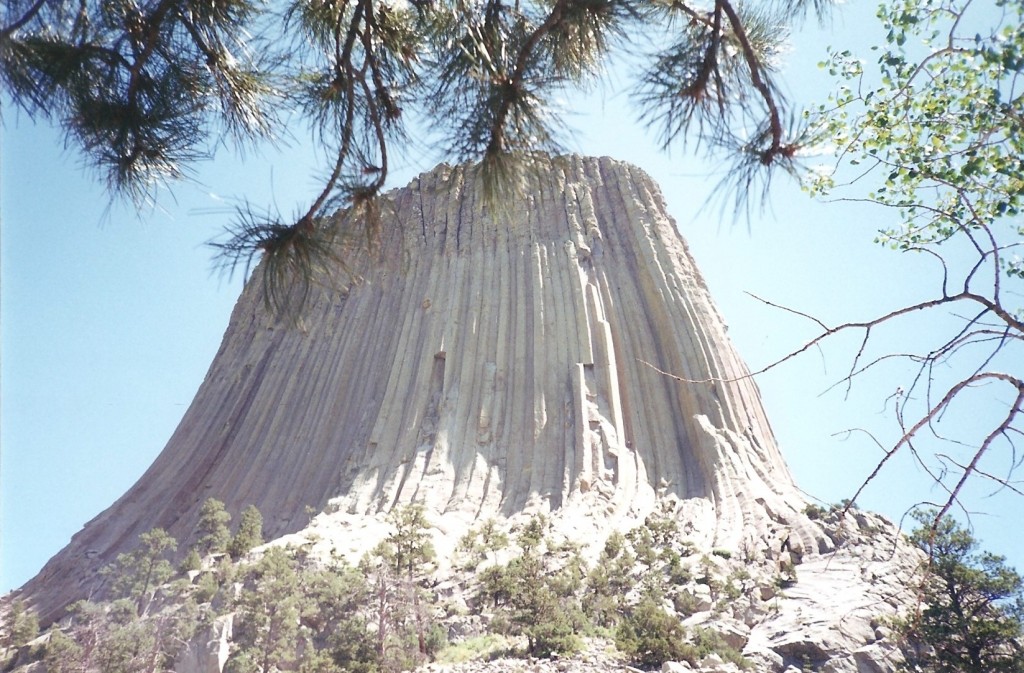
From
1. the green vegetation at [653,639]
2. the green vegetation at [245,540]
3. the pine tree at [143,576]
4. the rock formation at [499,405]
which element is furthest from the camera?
the rock formation at [499,405]

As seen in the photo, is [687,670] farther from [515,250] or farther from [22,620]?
[515,250]

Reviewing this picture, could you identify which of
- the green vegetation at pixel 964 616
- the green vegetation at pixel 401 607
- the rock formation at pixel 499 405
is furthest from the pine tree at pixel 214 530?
the green vegetation at pixel 964 616

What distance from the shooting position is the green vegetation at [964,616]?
27.0 feet

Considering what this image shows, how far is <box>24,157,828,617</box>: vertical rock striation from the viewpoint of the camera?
50.9ft

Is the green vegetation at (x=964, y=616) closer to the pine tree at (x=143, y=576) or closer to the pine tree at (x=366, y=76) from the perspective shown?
the pine tree at (x=366, y=76)

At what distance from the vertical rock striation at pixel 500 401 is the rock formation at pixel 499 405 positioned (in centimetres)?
5

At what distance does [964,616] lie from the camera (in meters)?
8.72

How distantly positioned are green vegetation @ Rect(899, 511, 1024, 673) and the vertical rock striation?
3.93 m

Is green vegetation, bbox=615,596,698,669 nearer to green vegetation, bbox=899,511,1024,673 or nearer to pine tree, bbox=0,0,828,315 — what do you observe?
green vegetation, bbox=899,511,1024,673

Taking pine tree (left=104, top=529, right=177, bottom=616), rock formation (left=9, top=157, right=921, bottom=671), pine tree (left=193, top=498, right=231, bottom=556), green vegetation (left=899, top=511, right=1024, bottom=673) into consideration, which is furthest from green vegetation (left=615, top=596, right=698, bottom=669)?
pine tree (left=193, top=498, right=231, bottom=556)

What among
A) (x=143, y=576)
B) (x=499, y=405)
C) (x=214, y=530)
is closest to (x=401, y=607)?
(x=143, y=576)

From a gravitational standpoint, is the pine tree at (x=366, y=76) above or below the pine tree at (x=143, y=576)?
below

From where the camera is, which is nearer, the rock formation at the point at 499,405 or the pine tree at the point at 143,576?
the pine tree at the point at 143,576

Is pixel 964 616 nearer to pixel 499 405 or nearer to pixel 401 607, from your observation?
pixel 401 607
